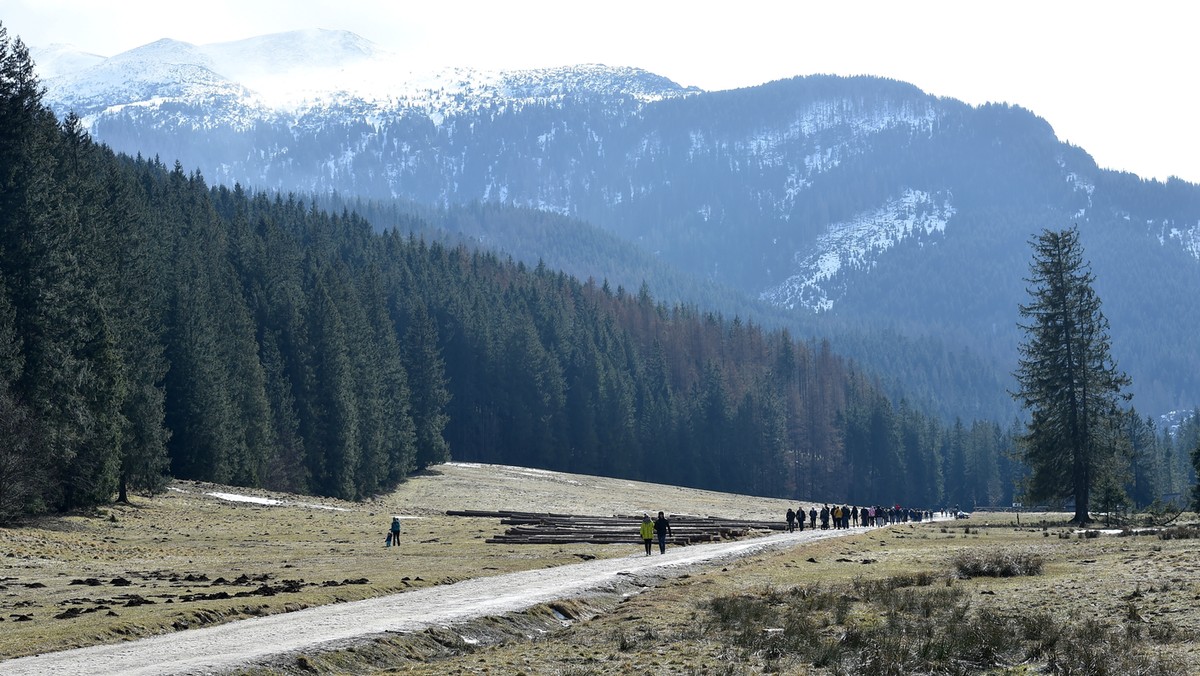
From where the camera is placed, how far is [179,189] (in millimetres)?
122500

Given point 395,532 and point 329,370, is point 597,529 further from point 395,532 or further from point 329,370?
point 329,370

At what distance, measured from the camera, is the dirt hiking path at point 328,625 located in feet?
58.6

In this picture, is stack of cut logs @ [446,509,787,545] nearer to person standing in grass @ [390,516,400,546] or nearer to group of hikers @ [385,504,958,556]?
group of hikers @ [385,504,958,556]

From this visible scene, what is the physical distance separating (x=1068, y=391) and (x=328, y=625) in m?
52.2

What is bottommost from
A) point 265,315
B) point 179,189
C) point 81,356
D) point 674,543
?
point 674,543

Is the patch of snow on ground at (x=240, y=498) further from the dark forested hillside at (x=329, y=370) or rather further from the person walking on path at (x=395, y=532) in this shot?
the person walking on path at (x=395, y=532)

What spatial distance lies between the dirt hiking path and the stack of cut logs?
46.4 ft

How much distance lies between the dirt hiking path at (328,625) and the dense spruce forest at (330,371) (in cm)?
2297

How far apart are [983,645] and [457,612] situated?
10.7 m

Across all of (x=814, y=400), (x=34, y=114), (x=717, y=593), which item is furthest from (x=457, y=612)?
(x=814, y=400)

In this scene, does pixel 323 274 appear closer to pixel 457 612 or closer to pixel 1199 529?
pixel 1199 529

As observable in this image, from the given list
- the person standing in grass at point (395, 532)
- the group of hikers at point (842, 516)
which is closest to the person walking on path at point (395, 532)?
the person standing in grass at point (395, 532)

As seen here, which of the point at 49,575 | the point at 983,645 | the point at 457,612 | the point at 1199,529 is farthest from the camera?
the point at 1199,529

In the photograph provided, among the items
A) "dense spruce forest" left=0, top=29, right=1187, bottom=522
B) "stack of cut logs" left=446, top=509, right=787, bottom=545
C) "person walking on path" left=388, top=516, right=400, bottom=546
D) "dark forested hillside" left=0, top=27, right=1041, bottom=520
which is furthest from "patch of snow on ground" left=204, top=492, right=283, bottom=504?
"person walking on path" left=388, top=516, right=400, bottom=546
